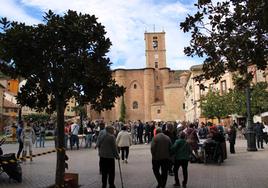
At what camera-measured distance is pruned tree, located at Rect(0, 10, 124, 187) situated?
9.59 metres

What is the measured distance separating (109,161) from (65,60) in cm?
295

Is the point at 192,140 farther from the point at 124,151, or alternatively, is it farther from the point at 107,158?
the point at 107,158

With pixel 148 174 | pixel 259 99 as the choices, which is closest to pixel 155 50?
pixel 259 99

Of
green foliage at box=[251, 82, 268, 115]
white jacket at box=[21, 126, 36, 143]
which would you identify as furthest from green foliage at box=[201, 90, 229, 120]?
white jacket at box=[21, 126, 36, 143]

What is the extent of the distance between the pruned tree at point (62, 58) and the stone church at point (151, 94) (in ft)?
297

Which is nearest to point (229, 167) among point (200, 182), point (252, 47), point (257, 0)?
point (200, 182)

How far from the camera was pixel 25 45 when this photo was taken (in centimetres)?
950

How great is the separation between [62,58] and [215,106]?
3710 cm

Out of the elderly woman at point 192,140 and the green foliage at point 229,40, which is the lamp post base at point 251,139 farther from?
the green foliage at point 229,40

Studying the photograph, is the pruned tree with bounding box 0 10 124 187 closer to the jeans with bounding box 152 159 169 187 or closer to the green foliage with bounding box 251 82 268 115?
the jeans with bounding box 152 159 169 187

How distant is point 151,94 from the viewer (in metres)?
109

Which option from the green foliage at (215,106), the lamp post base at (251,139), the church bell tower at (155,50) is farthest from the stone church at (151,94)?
the lamp post base at (251,139)

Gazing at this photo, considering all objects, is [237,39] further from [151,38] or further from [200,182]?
[151,38]

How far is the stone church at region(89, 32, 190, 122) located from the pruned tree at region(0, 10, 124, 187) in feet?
297
